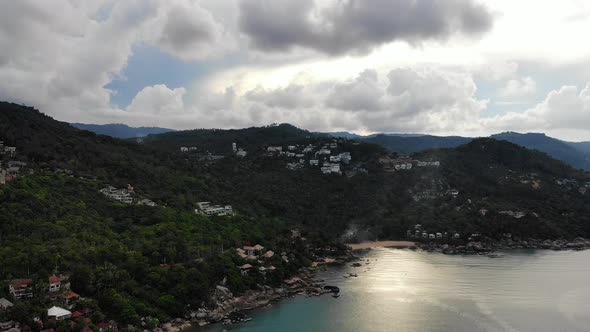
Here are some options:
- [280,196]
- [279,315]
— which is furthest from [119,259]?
[280,196]

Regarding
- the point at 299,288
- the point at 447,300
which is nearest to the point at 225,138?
the point at 299,288

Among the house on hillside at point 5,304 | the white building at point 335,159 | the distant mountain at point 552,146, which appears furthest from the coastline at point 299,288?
the distant mountain at point 552,146

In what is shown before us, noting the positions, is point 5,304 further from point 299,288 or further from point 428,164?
point 428,164

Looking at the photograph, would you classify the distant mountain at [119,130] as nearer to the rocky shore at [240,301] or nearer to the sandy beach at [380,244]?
the sandy beach at [380,244]

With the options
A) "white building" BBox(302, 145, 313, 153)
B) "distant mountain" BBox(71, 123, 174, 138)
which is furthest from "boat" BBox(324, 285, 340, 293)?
"distant mountain" BBox(71, 123, 174, 138)

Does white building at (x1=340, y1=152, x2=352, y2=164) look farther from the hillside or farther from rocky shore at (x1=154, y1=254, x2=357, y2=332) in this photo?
rocky shore at (x1=154, y1=254, x2=357, y2=332)

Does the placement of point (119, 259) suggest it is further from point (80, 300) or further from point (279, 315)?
point (279, 315)

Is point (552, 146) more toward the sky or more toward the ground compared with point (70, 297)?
more toward the sky
